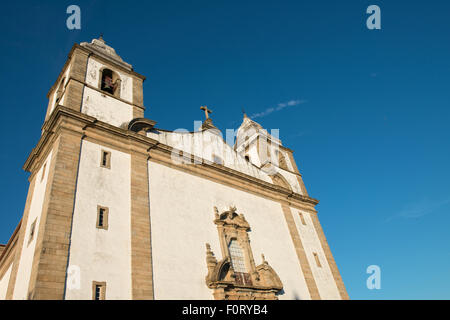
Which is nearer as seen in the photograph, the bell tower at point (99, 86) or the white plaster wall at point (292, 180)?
the bell tower at point (99, 86)

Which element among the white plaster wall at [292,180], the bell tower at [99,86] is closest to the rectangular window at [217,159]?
the bell tower at [99,86]

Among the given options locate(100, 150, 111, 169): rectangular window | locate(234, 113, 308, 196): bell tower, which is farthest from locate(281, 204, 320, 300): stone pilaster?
locate(100, 150, 111, 169): rectangular window

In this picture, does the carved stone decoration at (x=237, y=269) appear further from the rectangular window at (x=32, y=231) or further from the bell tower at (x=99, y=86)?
the bell tower at (x=99, y=86)

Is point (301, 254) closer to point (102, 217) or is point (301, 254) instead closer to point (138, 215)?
point (138, 215)

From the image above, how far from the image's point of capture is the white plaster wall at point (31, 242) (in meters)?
10.3

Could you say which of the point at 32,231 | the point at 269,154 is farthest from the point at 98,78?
the point at 269,154

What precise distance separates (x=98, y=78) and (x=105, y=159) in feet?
17.9

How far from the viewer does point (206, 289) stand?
13.1 meters

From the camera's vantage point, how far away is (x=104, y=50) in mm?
18797

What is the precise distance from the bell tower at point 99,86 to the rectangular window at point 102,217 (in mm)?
4892

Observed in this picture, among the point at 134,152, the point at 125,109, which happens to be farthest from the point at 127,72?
the point at 134,152

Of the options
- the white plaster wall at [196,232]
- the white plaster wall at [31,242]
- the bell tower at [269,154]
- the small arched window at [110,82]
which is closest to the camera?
the white plaster wall at [31,242]
